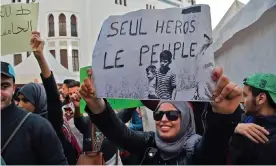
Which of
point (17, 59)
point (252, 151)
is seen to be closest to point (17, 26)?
point (252, 151)

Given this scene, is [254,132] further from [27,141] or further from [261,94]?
[27,141]

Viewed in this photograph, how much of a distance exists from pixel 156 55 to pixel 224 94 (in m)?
0.45

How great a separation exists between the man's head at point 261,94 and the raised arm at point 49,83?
1261mm

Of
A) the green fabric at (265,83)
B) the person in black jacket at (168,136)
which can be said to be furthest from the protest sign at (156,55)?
the green fabric at (265,83)

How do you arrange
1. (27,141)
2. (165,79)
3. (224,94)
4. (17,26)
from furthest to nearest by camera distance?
(17,26), (27,141), (165,79), (224,94)

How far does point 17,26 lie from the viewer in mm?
3400

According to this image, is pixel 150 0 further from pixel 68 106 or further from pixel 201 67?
pixel 201 67

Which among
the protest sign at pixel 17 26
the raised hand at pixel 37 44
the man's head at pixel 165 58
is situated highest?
the protest sign at pixel 17 26

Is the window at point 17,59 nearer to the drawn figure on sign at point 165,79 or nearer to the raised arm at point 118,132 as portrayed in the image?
the raised arm at point 118,132

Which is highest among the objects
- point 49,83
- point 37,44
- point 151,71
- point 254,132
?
point 37,44

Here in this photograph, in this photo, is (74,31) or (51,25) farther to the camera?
(74,31)

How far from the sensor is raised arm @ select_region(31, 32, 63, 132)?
Result: 2.97 meters

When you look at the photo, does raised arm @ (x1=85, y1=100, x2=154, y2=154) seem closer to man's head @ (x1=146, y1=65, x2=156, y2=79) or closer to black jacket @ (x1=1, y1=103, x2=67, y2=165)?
black jacket @ (x1=1, y1=103, x2=67, y2=165)

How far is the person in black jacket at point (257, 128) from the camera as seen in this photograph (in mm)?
2285
